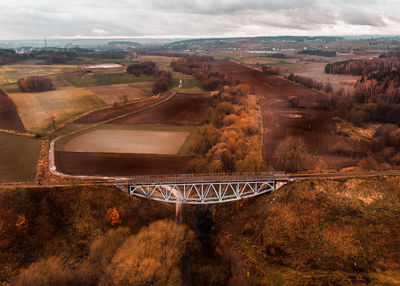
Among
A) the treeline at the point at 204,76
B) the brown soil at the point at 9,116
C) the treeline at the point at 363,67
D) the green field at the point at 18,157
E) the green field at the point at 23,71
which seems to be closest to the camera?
the green field at the point at 18,157

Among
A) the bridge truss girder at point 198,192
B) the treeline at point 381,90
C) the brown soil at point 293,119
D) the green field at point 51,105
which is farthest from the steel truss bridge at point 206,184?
the treeline at point 381,90

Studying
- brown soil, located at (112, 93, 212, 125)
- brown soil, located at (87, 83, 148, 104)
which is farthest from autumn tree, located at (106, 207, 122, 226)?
brown soil, located at (87, 83, 148, 104)

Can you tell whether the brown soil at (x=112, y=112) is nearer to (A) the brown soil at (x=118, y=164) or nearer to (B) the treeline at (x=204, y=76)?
(B) the treeline at (x=204, y=76)

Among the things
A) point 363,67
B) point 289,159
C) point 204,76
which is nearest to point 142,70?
point 204,76

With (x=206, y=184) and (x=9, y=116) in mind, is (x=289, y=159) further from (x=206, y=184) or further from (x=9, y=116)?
(x=9, y=116)

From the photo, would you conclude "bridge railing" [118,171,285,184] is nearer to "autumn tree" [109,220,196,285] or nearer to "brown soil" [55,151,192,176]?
"brown soil" [55,151,192,176]

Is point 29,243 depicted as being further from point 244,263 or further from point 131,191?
point 244,263

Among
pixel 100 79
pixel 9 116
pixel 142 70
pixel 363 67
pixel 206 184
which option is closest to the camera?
pixel 206 184
